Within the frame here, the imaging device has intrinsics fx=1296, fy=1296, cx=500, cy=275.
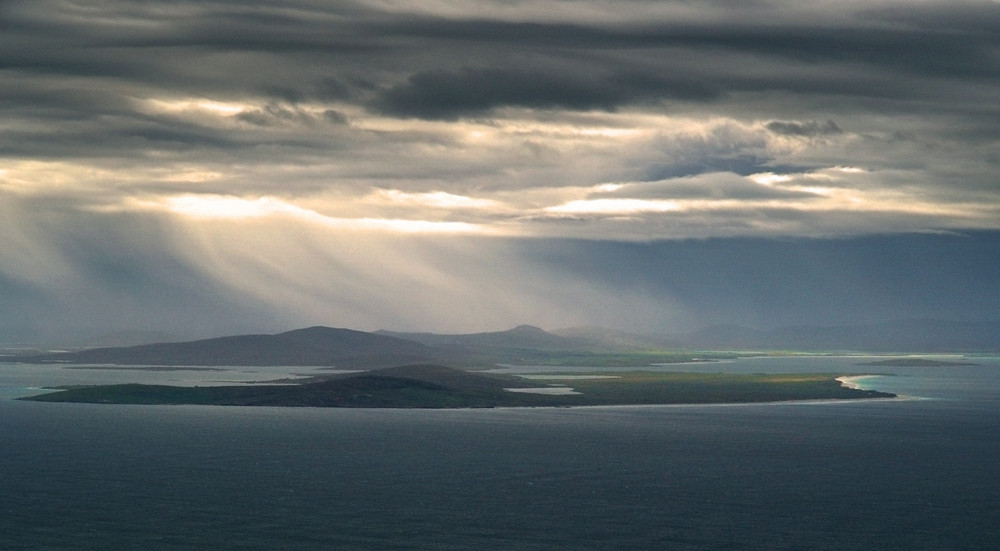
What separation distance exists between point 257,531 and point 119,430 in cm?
9049

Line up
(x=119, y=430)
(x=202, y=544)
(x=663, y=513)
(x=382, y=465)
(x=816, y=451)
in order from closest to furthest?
(x=202, y=544)
(x=663, y=513)
(x=382, y=465)
(x=816, y=451)
(x=119, y=430)

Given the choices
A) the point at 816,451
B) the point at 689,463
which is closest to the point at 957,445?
the point at 816,451

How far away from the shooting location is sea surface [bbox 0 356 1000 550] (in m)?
93.5

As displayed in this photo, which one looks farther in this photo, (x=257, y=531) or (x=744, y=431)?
(x=744, y=431)

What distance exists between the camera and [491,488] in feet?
389

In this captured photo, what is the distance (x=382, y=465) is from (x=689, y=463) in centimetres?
3348

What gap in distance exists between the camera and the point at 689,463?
142 m

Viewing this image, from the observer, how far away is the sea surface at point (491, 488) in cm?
9350

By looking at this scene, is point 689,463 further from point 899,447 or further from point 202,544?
point 202,544

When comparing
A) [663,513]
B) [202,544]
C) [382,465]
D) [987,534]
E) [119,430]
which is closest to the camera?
[202,544]

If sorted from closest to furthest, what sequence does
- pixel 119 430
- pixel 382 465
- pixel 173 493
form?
pixel 173 493 → pixel 382 465 → pixel 119 430

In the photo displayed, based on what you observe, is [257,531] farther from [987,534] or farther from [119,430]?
[119,430]

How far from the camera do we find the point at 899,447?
163 m

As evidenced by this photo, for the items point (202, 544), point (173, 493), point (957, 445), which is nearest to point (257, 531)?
point (202, 544)
